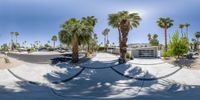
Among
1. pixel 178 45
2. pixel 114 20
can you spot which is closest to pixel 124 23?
pixel 114 20

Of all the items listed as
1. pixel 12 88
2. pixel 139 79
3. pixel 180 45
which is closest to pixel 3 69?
pixel 12 88

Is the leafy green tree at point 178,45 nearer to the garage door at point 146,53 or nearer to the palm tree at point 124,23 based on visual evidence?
the palm tree at point 124,23

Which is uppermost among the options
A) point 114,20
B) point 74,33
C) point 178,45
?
point 114,20

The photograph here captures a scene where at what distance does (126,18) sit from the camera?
45406 mm

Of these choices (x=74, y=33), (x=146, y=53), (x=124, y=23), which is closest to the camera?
Answer: (x=74, y=33)

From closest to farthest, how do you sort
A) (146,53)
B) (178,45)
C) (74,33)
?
(74,33), (178,45), (146,53)

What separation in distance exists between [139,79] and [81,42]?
14.1 m

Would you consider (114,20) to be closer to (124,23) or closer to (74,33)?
(124,23)

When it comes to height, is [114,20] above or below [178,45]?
above

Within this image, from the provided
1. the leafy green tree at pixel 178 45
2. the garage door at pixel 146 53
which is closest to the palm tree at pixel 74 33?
the leafy green tree at pixel 178 45

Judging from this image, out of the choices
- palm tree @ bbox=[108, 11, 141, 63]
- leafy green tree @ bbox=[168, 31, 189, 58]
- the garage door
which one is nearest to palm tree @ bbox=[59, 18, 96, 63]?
palm tree @ bbox=[108, 11, 141, 63]

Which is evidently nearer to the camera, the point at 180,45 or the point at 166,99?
the point at 166,99

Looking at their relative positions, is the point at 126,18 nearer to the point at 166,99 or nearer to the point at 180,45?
the point at 180,45

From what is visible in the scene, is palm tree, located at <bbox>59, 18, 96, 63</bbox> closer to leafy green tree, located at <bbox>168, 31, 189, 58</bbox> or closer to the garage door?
leafy green tree, located at <bbox>168, 31, 189, 58</bbox>
